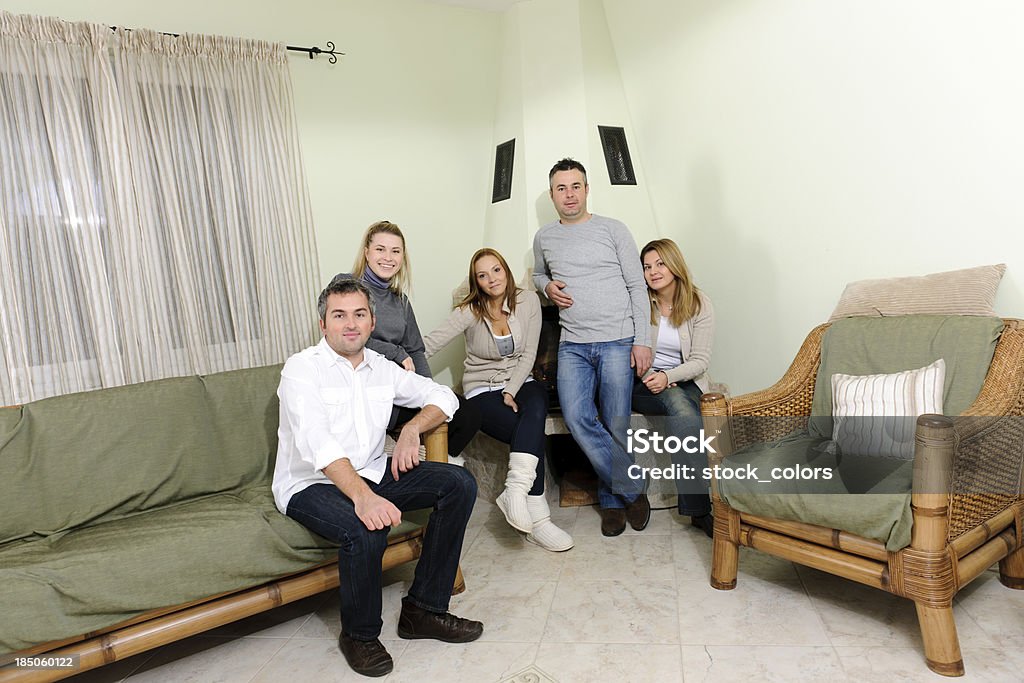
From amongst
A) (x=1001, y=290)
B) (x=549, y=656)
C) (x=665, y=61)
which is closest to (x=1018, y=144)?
(x=1001, y=290)

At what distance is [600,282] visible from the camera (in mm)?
3113

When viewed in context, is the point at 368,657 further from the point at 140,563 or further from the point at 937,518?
A: the point at 937,518

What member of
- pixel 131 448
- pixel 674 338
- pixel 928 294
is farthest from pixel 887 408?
pixel 131 448

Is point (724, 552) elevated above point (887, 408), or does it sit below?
below

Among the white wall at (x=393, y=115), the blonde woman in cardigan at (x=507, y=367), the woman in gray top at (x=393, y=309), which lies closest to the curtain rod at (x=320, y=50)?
the white wall at (x=393, y=115)

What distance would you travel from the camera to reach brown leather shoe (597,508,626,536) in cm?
299

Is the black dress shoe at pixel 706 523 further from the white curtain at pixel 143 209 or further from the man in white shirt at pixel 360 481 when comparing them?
the white curtain at pixel 143 209

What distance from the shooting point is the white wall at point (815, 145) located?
8.11ft

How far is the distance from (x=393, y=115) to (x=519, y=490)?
222 cm

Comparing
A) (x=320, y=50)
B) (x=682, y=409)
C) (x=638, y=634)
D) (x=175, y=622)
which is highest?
(x=320, y=50)

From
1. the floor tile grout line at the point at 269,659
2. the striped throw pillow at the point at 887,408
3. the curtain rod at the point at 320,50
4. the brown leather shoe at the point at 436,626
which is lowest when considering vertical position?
the floor tile grout line at the point at 269,659

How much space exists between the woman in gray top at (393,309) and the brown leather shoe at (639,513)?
2.51 feet

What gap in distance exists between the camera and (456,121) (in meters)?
4.11

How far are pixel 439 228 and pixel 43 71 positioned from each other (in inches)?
76.6
